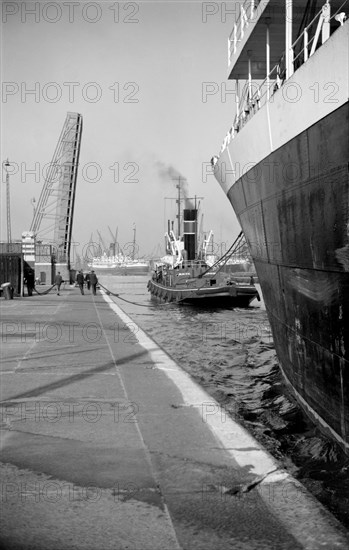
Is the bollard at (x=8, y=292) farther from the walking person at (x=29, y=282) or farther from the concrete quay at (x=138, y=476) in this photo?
the concrete quay at (x=138, y=476)

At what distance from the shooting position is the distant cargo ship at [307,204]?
14.5 ft

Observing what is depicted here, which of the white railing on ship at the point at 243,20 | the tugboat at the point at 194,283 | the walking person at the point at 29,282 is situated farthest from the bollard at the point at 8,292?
the white railing on ship at the point at 243,20

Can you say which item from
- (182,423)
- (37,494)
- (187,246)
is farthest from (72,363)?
(187,246)

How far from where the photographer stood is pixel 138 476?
3.34 m

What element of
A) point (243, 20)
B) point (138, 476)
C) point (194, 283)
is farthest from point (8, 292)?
point (138, 476)

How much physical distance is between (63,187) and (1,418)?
4481cm

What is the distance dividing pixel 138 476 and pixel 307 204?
2.94m

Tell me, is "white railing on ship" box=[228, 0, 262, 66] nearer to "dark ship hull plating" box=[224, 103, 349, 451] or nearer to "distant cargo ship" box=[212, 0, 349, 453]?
"distant cargo ship" box=[212, 0, 349, 453]

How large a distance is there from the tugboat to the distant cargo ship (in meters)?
18.0

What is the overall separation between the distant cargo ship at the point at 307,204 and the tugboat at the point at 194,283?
17977mm

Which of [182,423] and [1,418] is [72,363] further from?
[182,423]

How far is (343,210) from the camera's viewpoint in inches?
170

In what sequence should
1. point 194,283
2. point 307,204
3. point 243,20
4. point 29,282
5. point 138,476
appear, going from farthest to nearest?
point 194,283, point 29,282, point 243,20, point 307,204, point 138,476

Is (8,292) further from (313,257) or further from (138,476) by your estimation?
(138,476)
